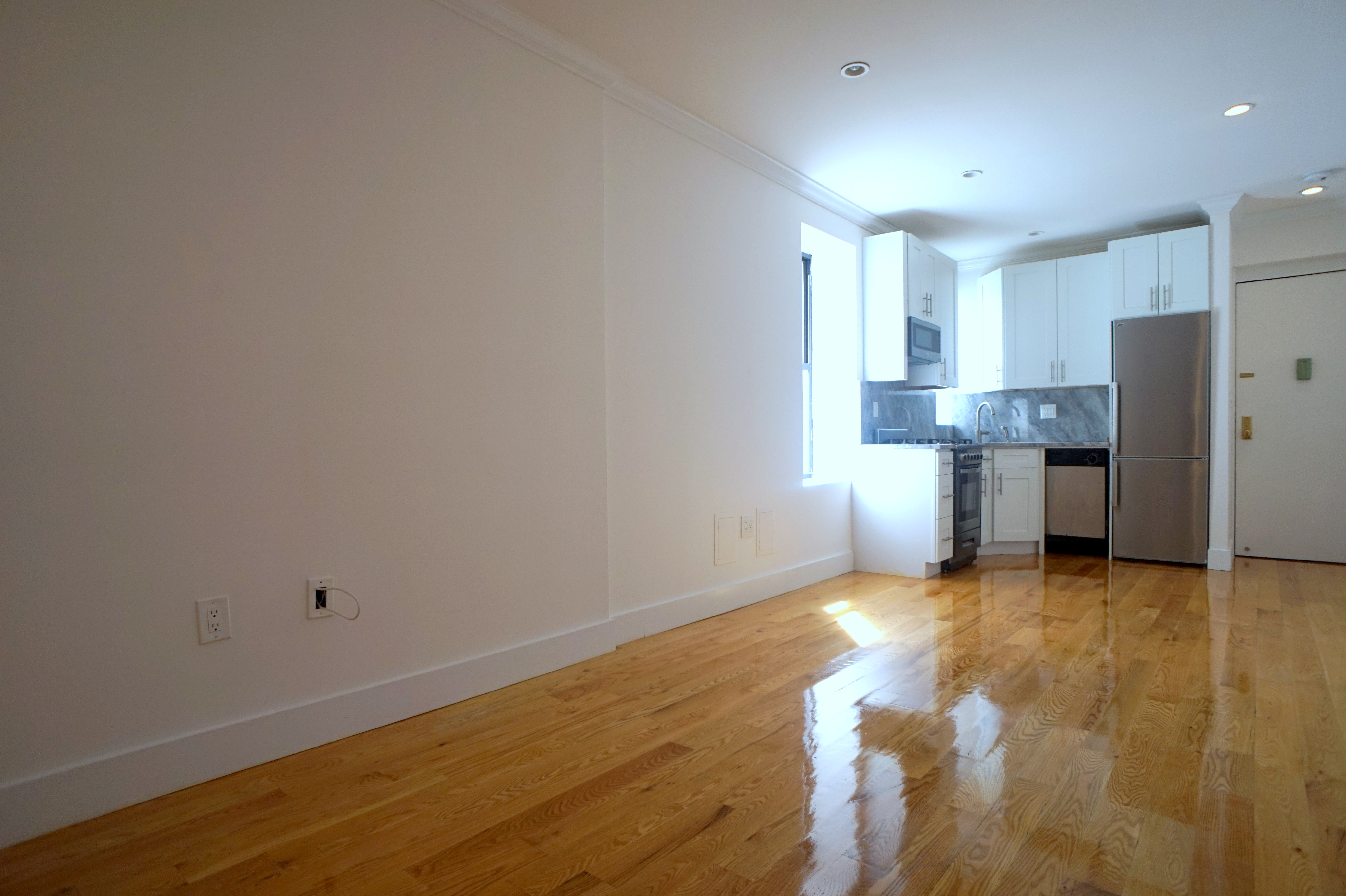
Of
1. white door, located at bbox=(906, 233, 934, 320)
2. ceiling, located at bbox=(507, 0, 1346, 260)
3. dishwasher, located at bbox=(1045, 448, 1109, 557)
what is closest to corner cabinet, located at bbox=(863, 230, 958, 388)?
white door, located at bbox=(906, 233, 934, 320)

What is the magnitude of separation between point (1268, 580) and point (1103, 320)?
2.15m

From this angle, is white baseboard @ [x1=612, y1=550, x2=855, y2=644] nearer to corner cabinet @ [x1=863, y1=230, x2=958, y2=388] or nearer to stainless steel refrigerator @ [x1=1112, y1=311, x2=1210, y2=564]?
corner cabinet @ [x1=863, y1=230, x2=958, y2=388]

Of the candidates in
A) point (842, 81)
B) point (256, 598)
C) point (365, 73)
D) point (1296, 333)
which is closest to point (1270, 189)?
point (1296, 333)

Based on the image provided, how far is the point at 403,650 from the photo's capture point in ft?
7.78

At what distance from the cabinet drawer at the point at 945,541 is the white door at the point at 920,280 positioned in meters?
1.49

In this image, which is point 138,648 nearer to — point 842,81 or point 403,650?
point 403,650

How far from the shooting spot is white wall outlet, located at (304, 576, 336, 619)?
214 centimetres

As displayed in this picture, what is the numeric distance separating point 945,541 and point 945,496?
12.0 inches

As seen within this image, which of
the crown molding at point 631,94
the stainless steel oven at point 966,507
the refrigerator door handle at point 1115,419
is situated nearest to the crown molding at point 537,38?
the crown molding at point 631,94

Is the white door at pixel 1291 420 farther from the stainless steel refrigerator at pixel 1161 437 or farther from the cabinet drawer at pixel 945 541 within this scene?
the cabinet drawer at pixel 945 541

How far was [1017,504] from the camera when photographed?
5.62 meters

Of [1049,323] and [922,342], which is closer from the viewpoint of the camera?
[922,342]

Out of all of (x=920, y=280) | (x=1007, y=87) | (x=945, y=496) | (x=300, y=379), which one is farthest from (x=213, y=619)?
(x=920, y=280)

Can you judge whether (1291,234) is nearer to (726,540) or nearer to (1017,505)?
(1017,505)
